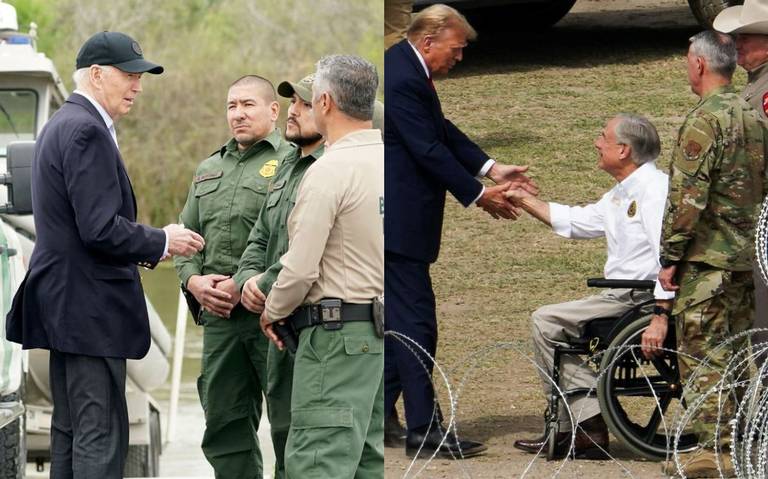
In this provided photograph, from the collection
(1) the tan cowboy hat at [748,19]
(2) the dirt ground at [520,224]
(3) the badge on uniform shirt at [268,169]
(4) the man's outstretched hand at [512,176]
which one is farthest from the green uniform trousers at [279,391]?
(1) the tan cowboy hat at [748,19]

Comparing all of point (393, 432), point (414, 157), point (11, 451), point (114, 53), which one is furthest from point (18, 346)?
point (414, 157)

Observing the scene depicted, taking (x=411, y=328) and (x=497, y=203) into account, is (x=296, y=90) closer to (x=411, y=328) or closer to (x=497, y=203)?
(x=497, y=203)

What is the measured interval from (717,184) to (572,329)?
2.29ft

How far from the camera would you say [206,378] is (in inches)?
260

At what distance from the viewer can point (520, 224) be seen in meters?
5.91

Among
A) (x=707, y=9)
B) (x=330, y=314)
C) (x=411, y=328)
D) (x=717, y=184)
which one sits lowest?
(x=411, y=328)

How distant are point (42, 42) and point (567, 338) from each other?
14285 millimetres

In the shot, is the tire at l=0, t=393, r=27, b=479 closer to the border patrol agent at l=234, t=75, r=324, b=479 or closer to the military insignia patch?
the border patrol agent at l=234, t=75, r=324, b=479

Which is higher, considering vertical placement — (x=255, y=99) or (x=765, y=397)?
(x=255, y=99)

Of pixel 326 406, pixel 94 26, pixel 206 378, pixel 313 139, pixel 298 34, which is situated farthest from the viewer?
pixel 298 34

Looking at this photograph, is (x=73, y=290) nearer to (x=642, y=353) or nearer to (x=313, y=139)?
(x=313, y=139)

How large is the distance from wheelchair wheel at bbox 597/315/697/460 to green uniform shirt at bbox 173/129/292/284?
5.26ft

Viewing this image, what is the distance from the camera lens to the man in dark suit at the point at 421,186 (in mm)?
5738

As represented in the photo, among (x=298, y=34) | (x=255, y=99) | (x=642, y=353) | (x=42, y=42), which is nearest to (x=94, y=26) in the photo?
(x=42, y=42)
